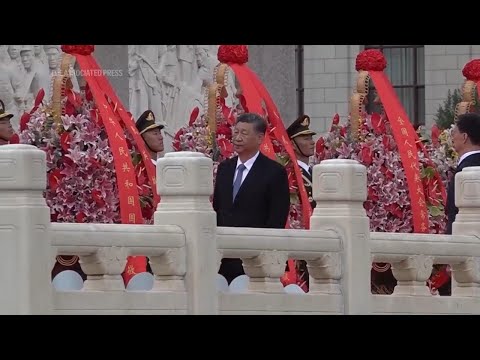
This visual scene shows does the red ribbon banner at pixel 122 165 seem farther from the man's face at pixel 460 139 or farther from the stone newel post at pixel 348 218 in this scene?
the stone newel post at pixel 348 218

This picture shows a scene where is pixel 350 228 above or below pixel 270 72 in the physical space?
below

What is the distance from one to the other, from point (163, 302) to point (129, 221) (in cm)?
314

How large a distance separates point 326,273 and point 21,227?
2.18 metres

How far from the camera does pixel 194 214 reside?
1105 centimetres

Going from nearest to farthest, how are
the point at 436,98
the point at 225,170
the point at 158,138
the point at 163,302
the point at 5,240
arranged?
1. the point at 5,240
2. the point at 163,302
3. the point at 225,170
4. the point at 158,138
5. the point at 436,98

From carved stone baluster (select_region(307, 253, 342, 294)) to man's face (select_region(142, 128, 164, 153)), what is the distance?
3.34 meters

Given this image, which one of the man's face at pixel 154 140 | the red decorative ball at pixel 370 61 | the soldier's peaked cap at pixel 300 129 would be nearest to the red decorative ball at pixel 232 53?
the soldier's peaked cap at pixel 300 129

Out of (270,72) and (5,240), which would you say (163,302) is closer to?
(5,240)

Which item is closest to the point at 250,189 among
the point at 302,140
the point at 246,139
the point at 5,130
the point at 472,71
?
the point at 246,139

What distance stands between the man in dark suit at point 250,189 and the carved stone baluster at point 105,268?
60.3 inches

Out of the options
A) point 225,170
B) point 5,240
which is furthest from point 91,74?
point 5,240

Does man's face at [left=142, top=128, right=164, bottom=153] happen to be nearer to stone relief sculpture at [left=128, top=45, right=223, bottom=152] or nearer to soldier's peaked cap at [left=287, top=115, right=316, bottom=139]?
soldier's peaked cap at [left=287, top=115, right=316, bottom=139]

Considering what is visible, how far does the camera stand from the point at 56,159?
1452 cm

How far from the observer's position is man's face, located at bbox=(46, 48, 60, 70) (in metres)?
17.9
